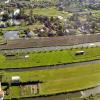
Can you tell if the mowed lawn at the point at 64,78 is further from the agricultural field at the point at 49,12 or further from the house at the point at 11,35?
→ the agricultural field at the point at 49,12

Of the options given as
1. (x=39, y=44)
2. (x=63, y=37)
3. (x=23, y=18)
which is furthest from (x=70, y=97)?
(x=23, y=18)

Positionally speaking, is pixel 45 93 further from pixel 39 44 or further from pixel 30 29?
pixel 30 29

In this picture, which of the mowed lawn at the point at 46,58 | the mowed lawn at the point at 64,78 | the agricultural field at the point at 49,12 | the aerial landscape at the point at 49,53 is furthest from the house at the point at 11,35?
the mowed lawn at the point at 64,78

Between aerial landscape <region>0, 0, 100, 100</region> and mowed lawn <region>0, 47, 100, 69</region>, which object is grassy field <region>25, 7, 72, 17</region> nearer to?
aerial landscape <region>0, 0, 100, 100</region>

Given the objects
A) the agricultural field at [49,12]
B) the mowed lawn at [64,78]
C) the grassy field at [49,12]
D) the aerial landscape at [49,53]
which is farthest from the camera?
the grassy field at [49,12]

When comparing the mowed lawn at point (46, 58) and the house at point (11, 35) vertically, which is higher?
the house at point (11, 35)

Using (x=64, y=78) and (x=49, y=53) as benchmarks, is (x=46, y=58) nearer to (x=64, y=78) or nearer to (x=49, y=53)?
(x=49, y=53)

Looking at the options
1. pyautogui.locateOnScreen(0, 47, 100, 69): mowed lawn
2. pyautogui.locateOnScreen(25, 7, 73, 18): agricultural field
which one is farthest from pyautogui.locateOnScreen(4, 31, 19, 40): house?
pyautogui.locateOnScreen(25, 7, 73, 18): agricultural field

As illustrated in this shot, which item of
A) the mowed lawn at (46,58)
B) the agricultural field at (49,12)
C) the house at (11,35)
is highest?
the agricultural field at (49,12)
